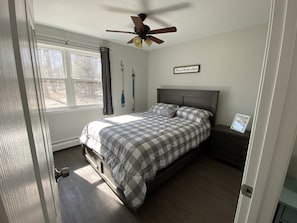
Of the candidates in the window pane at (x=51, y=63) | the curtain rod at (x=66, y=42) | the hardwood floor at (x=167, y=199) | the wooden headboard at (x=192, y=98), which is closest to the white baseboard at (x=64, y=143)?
the hardwood floor at (x=167, y=199)

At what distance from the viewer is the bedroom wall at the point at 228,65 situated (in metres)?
2.45

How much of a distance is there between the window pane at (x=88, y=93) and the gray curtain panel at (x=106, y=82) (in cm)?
21

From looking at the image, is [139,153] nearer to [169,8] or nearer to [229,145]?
[229,145]

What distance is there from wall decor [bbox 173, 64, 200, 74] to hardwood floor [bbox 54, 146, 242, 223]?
2.16 m

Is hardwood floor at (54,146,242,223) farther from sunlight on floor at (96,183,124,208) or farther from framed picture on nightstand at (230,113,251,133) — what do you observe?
framed picture on nightstand at (230,113,251,133)

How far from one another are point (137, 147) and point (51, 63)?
2.55 m

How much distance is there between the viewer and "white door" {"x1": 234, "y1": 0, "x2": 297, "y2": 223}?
18.9 inches

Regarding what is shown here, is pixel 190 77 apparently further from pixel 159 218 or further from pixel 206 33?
pixel 159 218

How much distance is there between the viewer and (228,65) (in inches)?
108

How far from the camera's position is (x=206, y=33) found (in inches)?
110

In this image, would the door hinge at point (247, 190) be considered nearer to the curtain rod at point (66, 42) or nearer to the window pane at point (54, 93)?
the window pane at point (54, 93)

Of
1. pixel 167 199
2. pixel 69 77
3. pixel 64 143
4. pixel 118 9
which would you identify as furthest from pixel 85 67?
pixel 167 199

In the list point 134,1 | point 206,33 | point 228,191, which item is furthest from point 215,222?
point 206,33

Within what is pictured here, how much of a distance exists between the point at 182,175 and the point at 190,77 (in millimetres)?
2260
